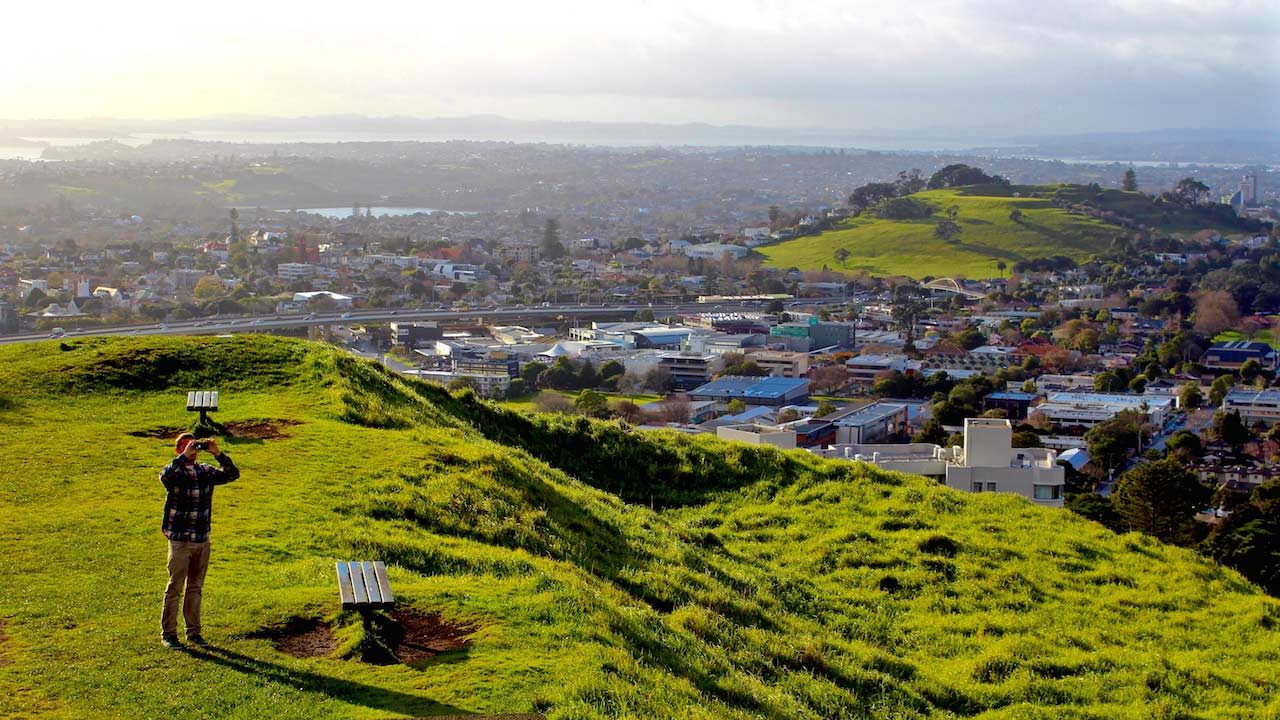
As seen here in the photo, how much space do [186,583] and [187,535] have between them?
177 mm

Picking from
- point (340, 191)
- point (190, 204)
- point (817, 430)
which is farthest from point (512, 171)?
point (817, 430)

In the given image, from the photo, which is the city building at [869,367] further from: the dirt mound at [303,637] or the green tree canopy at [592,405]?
the dirt mound at [303,637]

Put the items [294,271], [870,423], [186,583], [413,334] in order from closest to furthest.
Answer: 1. [186,583]
2. [870,423]
3. [413,334]
4. [294,271]

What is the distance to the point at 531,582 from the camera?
6.09 meters

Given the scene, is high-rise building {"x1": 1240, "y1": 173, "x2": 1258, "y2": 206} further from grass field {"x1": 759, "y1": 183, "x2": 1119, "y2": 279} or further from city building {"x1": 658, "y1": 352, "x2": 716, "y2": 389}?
city building {"x1": 658, "y1": 352, "x2": 716, "y2": 389}

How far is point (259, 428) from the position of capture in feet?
29.8

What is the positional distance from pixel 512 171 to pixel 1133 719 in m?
145

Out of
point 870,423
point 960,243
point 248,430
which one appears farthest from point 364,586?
point 960,243

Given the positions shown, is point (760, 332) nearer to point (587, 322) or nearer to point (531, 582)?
point (587, 322)

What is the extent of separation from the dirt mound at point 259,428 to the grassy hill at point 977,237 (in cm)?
5949

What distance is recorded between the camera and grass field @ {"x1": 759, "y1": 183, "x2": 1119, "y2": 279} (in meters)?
70.2

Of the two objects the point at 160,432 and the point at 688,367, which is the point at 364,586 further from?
the point at 688,367

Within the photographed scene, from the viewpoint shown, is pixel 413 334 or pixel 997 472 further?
pixel 413 334

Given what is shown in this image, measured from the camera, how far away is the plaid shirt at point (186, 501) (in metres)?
5.25
